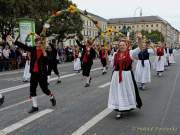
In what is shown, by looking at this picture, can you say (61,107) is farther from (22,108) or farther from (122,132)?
(122,132)

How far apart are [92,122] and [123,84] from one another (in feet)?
3.74

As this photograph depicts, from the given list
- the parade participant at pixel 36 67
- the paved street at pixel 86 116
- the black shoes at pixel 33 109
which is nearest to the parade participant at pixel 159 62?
the paved street at pixel 86 116

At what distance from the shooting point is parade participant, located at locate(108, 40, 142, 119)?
358 inches

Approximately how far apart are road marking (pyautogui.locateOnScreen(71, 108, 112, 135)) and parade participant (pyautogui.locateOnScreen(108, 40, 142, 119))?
38 cm

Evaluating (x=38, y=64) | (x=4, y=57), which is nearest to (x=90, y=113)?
(x=38, y=64)

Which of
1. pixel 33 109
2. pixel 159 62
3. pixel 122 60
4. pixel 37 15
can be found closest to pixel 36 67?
pixel 33 109

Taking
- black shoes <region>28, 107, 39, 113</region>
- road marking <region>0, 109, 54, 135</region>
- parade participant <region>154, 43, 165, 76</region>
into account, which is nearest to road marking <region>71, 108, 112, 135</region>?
road marking <region>0, 109, 54, 135</region>

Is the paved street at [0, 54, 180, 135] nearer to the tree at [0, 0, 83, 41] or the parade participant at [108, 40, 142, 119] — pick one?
the parade participant at [108, 40, 142, 119]

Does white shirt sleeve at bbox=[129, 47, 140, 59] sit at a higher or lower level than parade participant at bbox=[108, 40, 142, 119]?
higher

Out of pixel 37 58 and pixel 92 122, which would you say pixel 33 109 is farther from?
pixel 92 122

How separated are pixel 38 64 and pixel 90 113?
69.1 inches

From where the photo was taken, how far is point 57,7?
49.8 metres

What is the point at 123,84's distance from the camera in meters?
9.17

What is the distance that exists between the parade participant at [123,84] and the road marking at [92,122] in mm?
379
